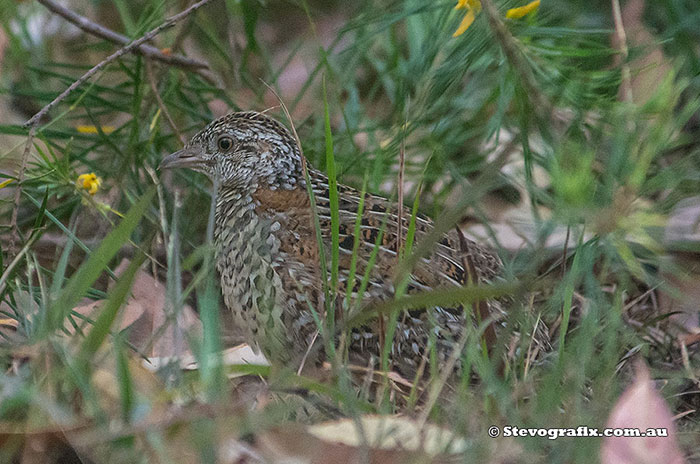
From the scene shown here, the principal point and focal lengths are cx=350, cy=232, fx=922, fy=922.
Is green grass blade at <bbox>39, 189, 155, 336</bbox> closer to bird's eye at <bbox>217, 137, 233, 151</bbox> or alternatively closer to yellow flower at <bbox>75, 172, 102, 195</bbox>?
yellow flower at <bbox>75, 172, 102, 195</bbox>

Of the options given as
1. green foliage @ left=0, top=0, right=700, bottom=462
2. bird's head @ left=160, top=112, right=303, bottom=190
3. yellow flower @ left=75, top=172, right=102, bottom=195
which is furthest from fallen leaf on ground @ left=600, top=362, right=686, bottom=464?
yellow flower @ left=75, top=172, right=102, bottom=195

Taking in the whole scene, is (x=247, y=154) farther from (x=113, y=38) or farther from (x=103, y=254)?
(x=103, y=254)

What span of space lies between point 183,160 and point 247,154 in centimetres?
26

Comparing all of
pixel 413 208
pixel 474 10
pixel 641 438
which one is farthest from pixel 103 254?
pixel 474 10

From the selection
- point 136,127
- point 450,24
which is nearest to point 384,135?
point 450,24

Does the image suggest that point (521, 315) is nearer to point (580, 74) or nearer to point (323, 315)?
point (323, 315)

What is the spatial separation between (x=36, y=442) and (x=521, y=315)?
4.83 ft

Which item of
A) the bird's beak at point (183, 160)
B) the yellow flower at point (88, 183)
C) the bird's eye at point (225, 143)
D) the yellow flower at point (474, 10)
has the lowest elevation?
the yellow flower at point (88, 183)

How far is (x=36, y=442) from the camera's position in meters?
2.14

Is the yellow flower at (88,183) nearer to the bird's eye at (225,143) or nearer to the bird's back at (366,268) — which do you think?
the bird's eye at (225,143)

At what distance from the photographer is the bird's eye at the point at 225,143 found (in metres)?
3.65

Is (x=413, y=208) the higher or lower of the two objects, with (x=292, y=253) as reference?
higher

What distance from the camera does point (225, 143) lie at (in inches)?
144

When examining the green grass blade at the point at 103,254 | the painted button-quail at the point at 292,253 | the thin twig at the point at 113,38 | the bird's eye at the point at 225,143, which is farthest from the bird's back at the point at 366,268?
the thin twig at the point at 113,38
